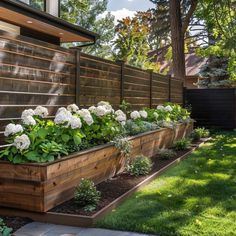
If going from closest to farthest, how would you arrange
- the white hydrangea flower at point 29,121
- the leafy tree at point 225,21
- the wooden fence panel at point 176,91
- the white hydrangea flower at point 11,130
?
the white hydrangea flower at point 11,130
the white hydrangea flower at point 29,121
the wooden fence panel at point 176,91
the leafy tree at point 225,21

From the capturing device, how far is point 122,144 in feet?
18.3

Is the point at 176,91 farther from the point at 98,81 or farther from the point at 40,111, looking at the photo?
the point at 40,111

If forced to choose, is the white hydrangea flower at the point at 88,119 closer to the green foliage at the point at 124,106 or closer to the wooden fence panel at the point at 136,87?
the green foliage at the point at 124,106

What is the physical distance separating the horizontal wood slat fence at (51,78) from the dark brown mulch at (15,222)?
96 centimetres

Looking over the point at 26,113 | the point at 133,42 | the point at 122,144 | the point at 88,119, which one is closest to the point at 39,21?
the point at 122,144

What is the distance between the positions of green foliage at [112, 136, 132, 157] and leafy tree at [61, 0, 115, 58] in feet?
67.8

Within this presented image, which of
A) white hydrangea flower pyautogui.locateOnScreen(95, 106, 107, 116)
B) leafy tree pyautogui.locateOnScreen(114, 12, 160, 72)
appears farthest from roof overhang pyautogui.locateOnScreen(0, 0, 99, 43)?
leafy tree pyautogui.locateOnScreen(114, 12, 160, 72)

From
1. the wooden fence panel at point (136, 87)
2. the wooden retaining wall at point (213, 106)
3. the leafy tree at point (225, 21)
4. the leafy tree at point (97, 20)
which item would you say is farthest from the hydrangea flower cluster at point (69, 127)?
Answer: the leafy tree at point (97, 20)

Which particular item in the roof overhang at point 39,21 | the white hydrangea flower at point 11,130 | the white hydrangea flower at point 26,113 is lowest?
the white hydrangea flower at point 11,130

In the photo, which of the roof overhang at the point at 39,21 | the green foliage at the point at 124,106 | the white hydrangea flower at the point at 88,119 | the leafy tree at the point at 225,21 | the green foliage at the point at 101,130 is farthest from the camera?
the leafy tree at the point at 225,21

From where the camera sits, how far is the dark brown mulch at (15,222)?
3.69m

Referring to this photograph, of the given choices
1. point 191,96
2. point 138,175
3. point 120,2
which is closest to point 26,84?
point 138,175

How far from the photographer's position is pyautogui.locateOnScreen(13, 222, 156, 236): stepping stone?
349 centimetres

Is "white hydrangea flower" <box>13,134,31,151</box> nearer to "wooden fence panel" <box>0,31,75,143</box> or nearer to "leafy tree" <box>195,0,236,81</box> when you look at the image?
"wooden fence panel" <box>0,31,75,143</box>
